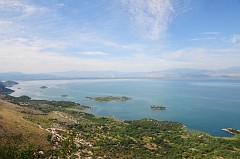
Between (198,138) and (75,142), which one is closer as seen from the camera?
(75,142)

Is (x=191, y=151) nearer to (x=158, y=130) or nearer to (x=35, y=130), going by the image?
(x=158, y=130)

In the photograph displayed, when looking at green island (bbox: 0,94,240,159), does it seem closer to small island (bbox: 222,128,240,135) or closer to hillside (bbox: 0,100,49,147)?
hillside (bbox: 0,100,49,147)

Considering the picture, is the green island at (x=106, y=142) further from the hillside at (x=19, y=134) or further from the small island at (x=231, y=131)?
the small island at (x=231, y=131)

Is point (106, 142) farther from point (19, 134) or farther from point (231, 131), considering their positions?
point (231, 131)

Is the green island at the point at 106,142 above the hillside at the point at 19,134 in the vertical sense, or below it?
below

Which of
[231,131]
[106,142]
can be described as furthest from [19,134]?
[231,131]

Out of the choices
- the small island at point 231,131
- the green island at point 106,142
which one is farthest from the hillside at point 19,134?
the small island at point 231,131

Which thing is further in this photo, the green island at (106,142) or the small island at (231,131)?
the small island at (231,131)

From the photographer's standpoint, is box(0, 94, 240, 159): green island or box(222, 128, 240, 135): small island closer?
box(0, 94, 240, 159): green island

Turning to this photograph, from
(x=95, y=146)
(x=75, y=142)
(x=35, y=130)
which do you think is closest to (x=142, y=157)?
(x=95, y=146)

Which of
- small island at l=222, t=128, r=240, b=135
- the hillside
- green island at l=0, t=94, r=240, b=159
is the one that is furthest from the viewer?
small island at l=222, t=128, r=240, b=135

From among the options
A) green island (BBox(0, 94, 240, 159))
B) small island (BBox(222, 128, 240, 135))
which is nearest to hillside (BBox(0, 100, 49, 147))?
green island (BBox(0, 94, 240, 159))
